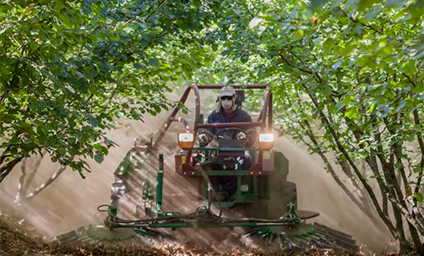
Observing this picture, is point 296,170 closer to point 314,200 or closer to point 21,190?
point 314,200

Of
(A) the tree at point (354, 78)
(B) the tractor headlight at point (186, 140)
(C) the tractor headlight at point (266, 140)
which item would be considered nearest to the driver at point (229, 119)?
(C) the tractor headlight at point (266, 140)

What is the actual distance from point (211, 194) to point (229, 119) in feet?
6.05

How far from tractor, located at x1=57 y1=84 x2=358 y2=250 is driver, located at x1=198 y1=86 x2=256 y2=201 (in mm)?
43

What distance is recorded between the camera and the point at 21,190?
14.5 metres

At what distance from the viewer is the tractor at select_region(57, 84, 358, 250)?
7.09 metres

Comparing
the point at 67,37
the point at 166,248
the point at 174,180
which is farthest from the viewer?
the point at 174,180

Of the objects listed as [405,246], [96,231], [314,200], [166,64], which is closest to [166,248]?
[96,231]

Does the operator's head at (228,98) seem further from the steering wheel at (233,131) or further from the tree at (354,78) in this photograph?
the tree at (354,78)

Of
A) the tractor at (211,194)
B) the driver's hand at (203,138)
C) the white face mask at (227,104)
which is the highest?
the white face mask at (227,104)

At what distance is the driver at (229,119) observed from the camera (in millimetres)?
8031

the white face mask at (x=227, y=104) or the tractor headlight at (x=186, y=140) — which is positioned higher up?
the white face mask at (x=227, y=104)

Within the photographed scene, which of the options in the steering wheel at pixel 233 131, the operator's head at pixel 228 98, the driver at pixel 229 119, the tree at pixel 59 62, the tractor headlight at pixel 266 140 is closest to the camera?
the tree at pixel 59 62

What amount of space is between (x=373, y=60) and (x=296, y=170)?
15989 millimetres

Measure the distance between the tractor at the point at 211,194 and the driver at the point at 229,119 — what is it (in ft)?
0.14
